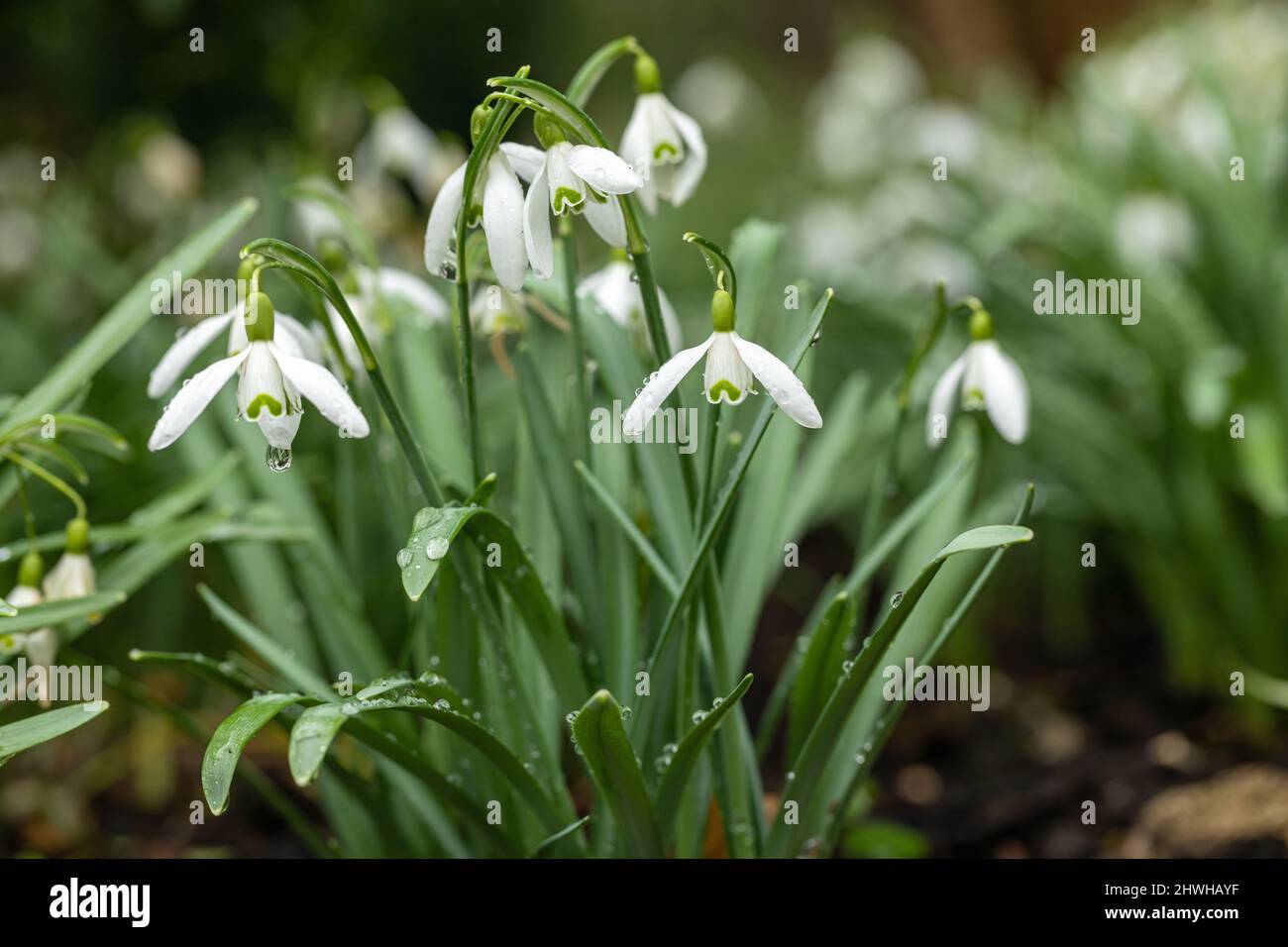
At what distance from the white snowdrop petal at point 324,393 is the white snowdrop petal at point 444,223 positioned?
8.0 inches

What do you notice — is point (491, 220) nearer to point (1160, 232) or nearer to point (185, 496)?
point (185, 496)

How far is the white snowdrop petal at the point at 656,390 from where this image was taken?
123 cm

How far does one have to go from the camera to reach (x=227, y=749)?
1.21 m

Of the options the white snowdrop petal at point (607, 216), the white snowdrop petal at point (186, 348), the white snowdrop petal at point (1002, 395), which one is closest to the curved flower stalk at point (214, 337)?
the white snowdrop petal at point (186, 348)

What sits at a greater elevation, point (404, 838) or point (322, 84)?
point (322, 84)

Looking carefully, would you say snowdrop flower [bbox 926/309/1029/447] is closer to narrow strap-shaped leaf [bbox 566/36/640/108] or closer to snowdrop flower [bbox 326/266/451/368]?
narrow strap-shaped leaf [bbox 566/36/640/108]

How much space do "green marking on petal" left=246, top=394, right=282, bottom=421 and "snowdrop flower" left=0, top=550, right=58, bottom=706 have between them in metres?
0.57

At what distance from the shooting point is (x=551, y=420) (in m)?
1.69

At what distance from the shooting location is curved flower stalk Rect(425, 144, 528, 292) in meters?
1.29

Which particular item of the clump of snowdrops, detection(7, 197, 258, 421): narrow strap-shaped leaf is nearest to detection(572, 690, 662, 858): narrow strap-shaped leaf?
the clump of snowdrops

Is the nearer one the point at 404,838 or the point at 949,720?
the point at 404,838
